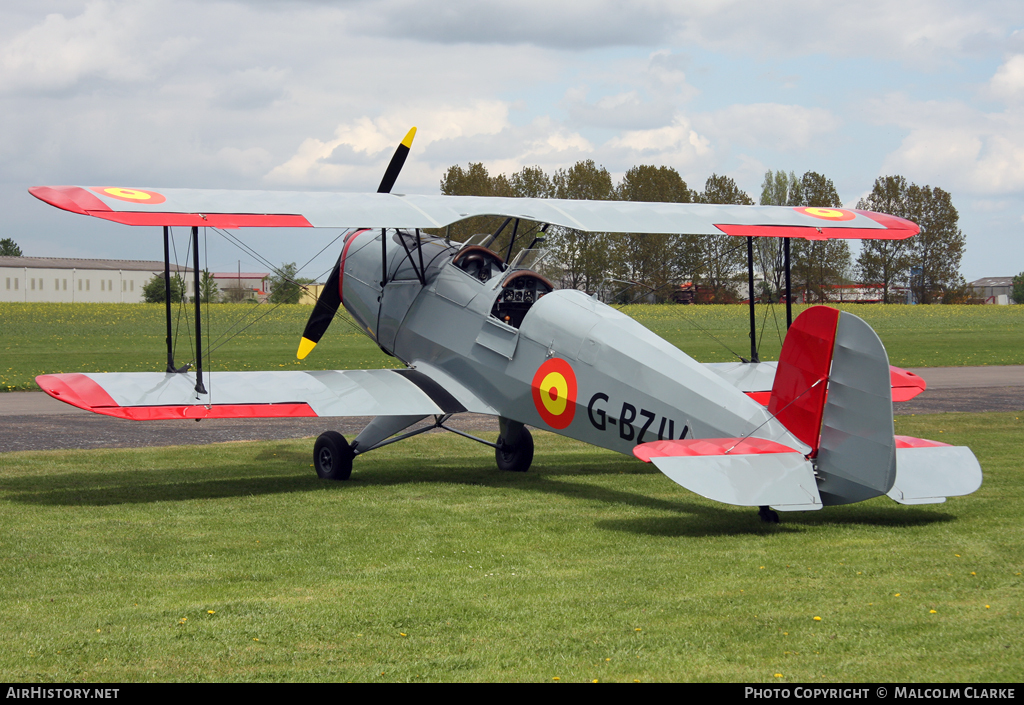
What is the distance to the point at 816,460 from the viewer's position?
7781 mm

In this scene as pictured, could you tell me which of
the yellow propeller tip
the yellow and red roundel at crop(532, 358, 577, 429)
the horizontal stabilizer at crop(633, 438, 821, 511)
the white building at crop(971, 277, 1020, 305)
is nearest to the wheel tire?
the yellow and red roundel at crop(532, 358, 577, 429)

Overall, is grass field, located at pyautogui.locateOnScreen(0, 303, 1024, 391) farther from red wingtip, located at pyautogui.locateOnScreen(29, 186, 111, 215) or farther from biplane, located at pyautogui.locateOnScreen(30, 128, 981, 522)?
red wingtip, located at pyautogui.locateOnScreen(29, 186, 111, 215)

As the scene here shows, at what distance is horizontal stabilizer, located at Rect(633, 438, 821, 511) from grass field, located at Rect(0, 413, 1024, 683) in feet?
1.24

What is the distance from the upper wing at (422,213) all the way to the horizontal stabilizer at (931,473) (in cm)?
359

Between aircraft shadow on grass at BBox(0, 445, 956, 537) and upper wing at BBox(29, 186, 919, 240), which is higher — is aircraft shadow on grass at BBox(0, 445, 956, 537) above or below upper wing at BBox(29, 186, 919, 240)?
below

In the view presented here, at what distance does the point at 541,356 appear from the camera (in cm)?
1049

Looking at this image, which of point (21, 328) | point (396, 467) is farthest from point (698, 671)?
point (21, 328)

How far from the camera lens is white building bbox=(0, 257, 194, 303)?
103 metres

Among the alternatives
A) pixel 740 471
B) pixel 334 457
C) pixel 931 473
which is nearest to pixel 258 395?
pixel 334 457

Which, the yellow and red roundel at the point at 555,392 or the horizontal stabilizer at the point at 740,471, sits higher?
the yellow and red roundel at the point at 555,392

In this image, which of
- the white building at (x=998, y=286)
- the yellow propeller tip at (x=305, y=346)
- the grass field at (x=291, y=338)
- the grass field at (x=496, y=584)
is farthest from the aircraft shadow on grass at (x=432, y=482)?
the white building at (x=998, y=286)

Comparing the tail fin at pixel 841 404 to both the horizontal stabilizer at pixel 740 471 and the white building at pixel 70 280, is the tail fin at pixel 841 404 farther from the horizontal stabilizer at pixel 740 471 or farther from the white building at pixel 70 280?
the white building at pixel 70 280

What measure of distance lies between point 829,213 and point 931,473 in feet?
18.1

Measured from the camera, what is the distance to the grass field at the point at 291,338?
94.8 feet
